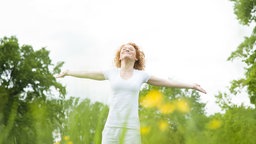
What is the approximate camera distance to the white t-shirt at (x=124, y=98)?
143 inches

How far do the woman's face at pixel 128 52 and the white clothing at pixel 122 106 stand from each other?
0.11m

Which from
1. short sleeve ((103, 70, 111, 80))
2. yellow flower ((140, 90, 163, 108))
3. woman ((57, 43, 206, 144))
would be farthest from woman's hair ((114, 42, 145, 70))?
yellow flower ((140, 90, 163, 108))

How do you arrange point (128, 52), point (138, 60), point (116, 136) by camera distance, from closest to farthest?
point (116, 136) < point (128, 52) < point (138, 60)

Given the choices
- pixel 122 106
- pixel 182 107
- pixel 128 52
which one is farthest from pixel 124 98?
pixel 182 107

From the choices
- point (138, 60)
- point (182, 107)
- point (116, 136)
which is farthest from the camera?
point (138, 60)

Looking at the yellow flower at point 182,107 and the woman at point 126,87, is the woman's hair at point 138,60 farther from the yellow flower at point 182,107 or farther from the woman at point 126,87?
the yellow flower at point 182,107

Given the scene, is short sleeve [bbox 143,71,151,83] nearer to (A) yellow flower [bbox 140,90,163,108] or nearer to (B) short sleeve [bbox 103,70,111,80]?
(B) short sleeve [bbox 103,70,111,80]

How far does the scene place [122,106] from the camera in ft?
12.3

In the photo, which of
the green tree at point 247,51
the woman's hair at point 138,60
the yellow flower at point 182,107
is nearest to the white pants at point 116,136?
the woman's hair at point 138,60

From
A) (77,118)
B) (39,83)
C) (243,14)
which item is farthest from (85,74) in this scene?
(39,83)

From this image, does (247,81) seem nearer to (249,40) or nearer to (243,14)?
(249,40)

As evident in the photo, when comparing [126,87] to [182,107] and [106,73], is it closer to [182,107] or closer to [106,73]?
[106,73]

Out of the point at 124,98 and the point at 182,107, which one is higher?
the point at 124,98

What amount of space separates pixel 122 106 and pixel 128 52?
19.9 inches
